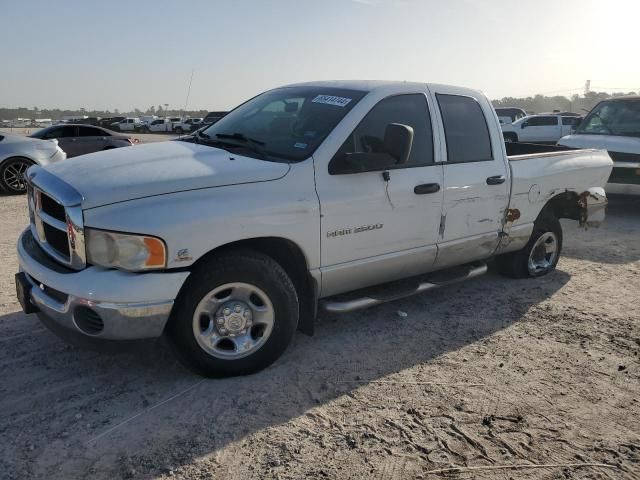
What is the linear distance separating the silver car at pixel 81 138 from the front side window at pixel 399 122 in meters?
10.8

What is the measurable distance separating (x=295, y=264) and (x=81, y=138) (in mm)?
11906

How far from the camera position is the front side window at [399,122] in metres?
3.90

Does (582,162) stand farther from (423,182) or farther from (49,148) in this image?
(49,148)

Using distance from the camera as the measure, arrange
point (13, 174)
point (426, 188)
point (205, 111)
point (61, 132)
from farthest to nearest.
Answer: point (205, 111)
point (61, 132)
point (13, 174)
point (426, 188)

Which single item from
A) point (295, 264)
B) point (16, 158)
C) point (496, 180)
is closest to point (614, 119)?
point (496, 180)

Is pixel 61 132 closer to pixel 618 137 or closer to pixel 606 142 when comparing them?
pixel 606 142

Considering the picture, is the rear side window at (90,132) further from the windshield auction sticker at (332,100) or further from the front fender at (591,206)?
the front fender at (591,206)

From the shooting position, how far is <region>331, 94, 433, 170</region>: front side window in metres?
3.90

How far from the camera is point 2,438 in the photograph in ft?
9.37

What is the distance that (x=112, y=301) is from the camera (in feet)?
9.80

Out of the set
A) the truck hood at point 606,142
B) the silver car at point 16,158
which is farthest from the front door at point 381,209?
the silver car at point 16,158

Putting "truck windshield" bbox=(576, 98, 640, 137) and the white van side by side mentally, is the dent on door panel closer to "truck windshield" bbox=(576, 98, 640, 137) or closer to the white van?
the white van

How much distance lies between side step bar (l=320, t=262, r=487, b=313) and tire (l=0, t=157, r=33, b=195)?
322 inches

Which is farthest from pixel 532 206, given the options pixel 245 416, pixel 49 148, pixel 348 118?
pixel 49 148
